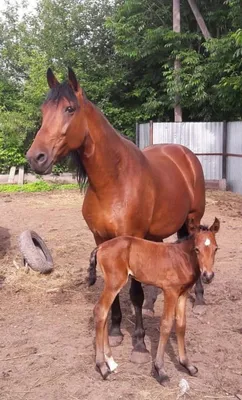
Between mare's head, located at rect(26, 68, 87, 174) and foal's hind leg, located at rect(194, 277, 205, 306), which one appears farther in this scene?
foal's hind leg, located at rect(194, 277, 205, 306)

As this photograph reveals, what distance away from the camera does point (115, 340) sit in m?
3.98

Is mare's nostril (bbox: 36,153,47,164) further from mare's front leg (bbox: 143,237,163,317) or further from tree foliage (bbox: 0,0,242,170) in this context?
tree foliage (bbox: 0,0,242,170)

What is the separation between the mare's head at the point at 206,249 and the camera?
2.94 metres

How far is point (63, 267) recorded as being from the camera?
6.35m

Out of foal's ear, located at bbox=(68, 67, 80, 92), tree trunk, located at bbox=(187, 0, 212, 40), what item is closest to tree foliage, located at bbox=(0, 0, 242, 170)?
tree trunk, located at bbox=(187, 0, 212, 40)

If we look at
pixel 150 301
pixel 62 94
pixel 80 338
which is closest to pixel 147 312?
pixel 150 301

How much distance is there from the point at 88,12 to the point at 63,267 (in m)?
17.7

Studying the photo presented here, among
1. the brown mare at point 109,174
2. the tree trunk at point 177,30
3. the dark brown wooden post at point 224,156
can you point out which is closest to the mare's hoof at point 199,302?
the brown mare at point 109,174

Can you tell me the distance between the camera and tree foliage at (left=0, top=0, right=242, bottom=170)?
1659cm

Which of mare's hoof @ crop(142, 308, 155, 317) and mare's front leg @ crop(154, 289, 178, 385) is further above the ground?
mare's front leg @ crop(154, 289, 178, 385)

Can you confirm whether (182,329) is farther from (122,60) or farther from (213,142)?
(122,60)

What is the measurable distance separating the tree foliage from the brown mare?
1066cm

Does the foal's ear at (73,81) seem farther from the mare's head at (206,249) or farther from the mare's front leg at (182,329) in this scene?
the mare's front leg at (182,329)

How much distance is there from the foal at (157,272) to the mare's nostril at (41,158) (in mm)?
748
